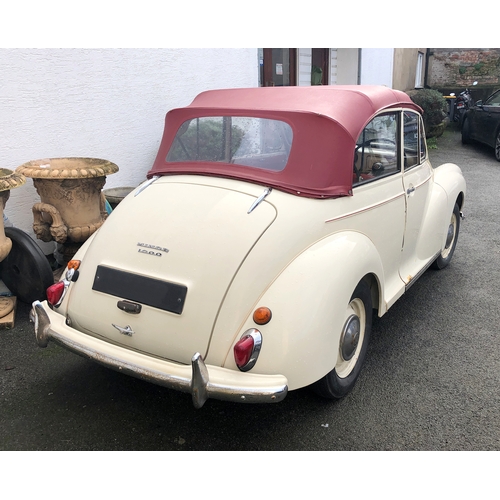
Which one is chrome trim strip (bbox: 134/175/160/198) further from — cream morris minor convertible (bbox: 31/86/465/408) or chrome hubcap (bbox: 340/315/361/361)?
chrome hubcap (bbox: 340/315/361/361)

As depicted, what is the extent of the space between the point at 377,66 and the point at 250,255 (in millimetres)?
10690

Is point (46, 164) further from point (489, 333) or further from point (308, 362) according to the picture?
point (489, 333)

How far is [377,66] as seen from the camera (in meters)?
11.6

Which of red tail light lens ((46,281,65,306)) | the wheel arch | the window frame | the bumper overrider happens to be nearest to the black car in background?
the window frame

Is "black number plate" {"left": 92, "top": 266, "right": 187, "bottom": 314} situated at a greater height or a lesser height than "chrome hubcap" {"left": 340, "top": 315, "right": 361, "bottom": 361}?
greater

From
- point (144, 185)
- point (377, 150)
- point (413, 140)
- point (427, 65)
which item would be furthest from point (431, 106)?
point (144, 185)

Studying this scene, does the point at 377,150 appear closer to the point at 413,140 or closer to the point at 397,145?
the point at 397,145

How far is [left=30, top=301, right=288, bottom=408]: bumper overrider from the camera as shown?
2.18 meters

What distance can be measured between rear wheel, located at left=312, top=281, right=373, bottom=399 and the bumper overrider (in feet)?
1.93

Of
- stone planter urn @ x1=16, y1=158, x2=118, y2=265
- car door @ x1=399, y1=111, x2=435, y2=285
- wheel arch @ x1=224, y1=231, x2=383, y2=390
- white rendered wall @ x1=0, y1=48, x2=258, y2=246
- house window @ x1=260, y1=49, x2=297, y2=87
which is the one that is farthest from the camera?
house window @ x1=260, y1=49, x2=297, y2=87

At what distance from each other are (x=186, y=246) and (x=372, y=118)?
1566mm

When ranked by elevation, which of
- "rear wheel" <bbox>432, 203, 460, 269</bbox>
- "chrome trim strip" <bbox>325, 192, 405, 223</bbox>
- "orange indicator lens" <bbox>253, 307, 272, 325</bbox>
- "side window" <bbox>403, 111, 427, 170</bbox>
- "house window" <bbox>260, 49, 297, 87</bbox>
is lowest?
"rear wheel" <bbox>432, 203, 460, 269</bbox>
